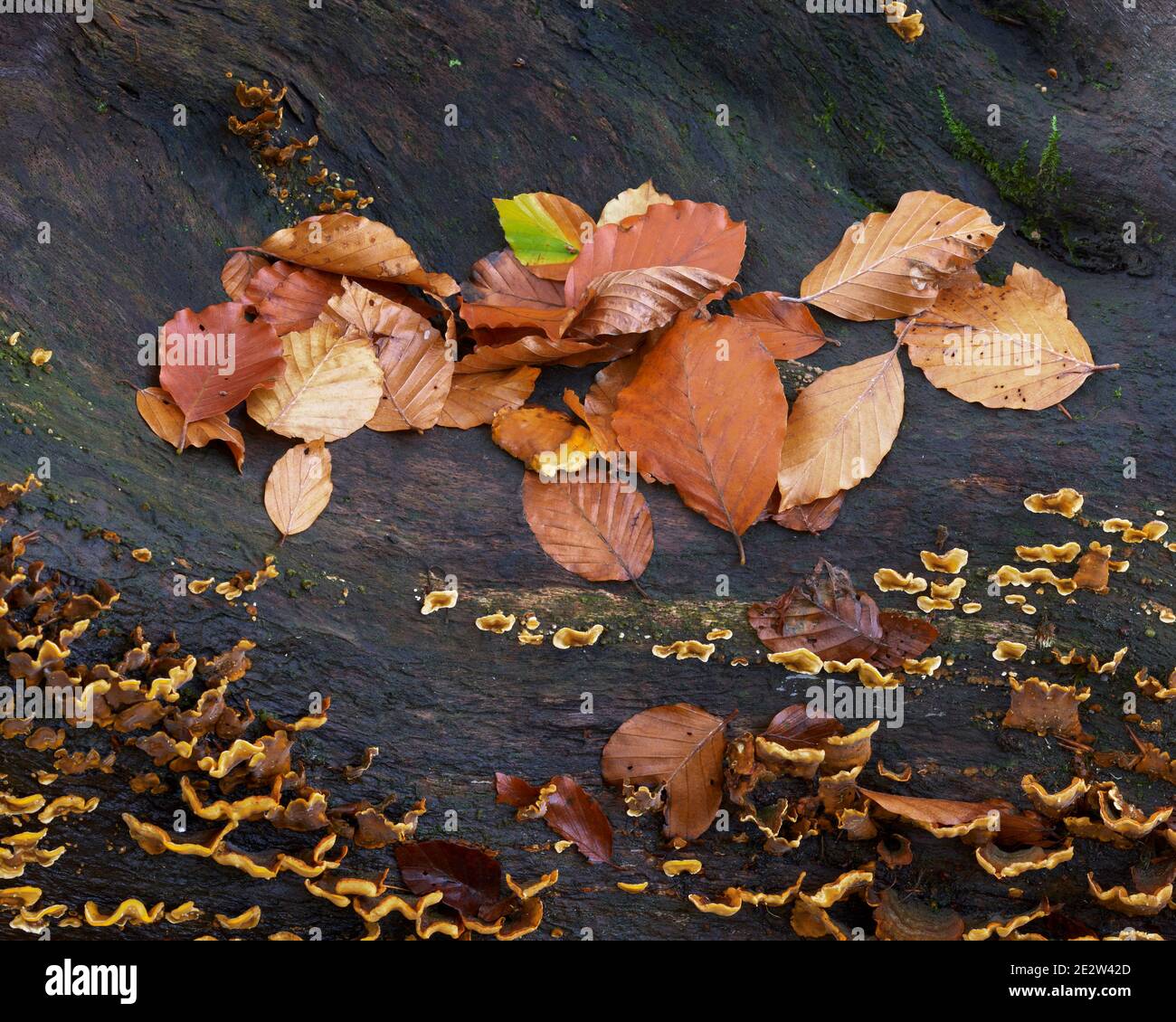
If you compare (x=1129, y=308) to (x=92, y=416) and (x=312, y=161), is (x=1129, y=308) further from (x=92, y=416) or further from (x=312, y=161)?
(x=92, y=416)

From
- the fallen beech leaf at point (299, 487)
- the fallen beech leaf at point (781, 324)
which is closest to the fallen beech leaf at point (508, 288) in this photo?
the fallen beech leaf at point (781, 324)

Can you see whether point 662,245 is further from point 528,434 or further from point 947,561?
point 947,561

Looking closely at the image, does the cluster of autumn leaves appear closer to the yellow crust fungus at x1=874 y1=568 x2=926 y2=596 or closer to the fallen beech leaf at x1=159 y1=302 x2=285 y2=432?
the fallen beech leaf at x1=159 y1=302 x2=285 y2=432

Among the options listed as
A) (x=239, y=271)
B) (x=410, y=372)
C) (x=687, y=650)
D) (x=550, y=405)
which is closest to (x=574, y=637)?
(x=687, y=650)

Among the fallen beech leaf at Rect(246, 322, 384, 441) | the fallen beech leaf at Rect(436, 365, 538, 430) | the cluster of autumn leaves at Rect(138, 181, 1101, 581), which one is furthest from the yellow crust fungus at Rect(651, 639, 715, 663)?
the fallen beech leaf at Rect(246, 322, 384, 441)

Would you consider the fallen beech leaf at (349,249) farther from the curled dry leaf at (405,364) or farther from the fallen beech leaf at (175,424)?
the fallen beech leaf at (175,424)
